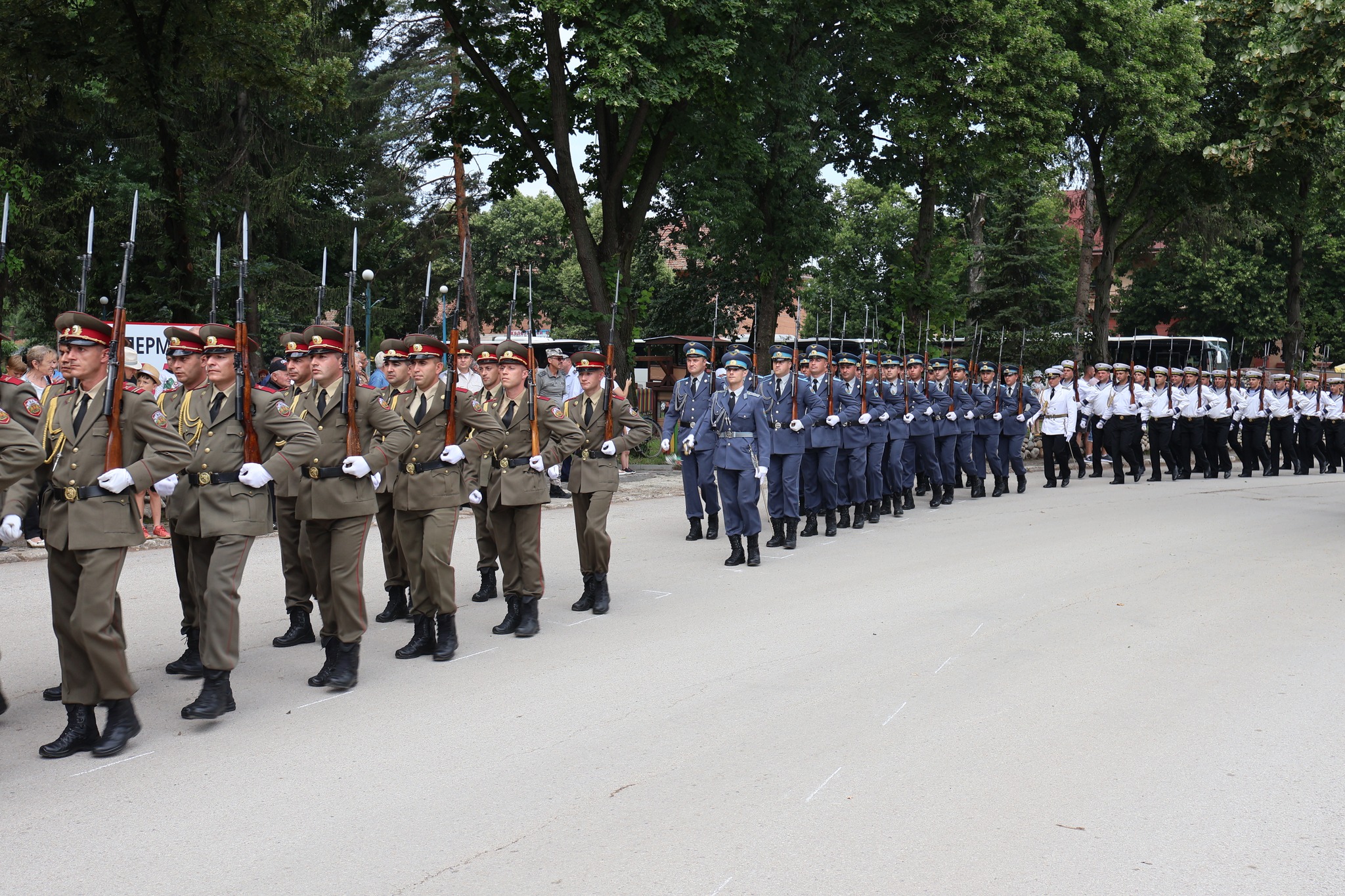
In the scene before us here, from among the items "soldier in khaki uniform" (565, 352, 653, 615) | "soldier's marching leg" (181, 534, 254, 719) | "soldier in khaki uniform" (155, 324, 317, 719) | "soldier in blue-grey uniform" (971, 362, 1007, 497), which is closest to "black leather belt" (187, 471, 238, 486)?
"soldier in khaki uniform" (155, 324, 317, 719)

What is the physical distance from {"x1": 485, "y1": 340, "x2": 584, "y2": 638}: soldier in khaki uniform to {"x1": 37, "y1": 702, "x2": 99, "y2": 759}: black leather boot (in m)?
2.72

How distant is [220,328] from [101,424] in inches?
35.5

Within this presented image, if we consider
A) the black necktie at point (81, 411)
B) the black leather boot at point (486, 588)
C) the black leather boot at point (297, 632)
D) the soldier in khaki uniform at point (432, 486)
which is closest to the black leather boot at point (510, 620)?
the soldier in khaki uniform at point (432, 486)

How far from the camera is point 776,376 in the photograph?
39.9 ft

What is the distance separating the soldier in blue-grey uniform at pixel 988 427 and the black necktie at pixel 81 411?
12577 mm

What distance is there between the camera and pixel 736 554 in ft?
33.9

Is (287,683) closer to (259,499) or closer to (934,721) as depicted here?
(259,499)

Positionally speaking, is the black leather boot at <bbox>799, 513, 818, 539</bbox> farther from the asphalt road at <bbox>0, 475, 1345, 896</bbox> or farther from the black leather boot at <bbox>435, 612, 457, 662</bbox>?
the black leather boot at <bbox>435, 612, 457, 662</bbox>

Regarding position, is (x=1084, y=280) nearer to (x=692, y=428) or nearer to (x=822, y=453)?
(x=822, y=453)

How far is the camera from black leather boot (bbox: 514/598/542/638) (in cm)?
752

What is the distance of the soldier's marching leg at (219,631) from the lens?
18.5 feet

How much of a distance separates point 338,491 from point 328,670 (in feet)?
3.15

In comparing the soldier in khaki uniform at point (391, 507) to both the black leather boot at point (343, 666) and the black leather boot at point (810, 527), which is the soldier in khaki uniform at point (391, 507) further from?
the black leather boot at point (810, 527)

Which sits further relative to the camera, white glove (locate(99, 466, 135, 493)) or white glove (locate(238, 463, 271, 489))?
white glove (locate(238, 463, 271, 489))
